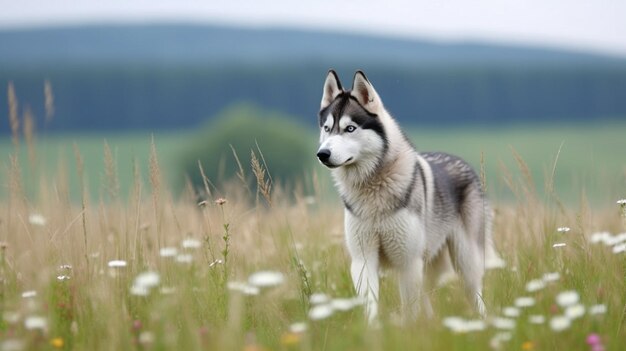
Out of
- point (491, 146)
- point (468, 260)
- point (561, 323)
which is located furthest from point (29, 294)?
point (491, 146)

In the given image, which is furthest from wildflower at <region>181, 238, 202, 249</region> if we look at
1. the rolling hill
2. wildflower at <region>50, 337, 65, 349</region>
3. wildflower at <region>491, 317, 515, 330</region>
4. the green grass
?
the rolling hill

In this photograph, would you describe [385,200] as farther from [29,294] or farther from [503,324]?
[29,294]

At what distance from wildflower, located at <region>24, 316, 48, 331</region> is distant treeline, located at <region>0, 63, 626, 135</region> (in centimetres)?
4453

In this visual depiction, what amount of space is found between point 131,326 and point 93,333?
198 millimetres

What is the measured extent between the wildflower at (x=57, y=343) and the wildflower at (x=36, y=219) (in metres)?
1.46

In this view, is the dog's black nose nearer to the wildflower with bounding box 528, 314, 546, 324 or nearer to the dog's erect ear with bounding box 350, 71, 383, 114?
the dog's erect ear with bounding box 350, 71, 383, 114

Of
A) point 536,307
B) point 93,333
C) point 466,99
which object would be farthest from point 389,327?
point 466,99

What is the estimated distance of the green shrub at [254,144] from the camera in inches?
1182

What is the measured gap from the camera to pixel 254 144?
97.5ft

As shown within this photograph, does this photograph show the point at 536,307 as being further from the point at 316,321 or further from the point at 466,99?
the point at 466,99

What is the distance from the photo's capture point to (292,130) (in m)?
32.0

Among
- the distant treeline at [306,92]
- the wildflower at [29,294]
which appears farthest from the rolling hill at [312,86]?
the wildflower at [29,294]

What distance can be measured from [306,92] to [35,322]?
53.1 metres

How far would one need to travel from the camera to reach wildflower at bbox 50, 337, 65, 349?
3.14 m
